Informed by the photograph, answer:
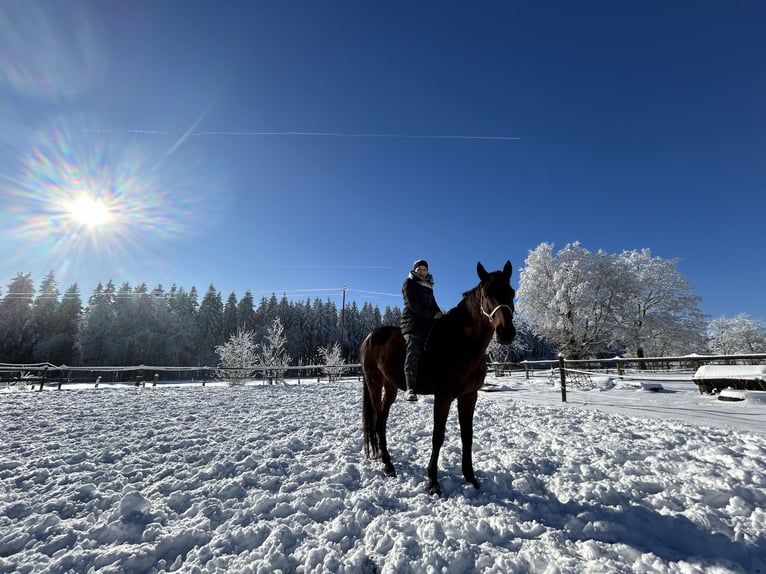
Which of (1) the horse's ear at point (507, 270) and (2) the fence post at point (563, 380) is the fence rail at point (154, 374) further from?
(1) the horse's ear at point (507, 270)

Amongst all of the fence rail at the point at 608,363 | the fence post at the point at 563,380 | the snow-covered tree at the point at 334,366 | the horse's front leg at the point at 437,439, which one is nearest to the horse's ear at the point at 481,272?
the horse's front leg at the point at 437,439

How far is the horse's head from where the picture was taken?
117 inches

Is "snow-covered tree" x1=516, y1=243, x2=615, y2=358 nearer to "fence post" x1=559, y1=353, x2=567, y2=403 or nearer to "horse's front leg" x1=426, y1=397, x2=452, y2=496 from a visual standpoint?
"fence post" x1=559, y1=353, x2=567, y2=403

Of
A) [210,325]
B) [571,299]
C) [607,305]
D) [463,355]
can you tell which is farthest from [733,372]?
[210,325]

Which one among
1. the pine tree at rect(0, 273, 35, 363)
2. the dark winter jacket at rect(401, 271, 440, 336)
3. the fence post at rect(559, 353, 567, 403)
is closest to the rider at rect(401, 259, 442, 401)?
the dark winter jacket at rect(401, 271, 440, 336)

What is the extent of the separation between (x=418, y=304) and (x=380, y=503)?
216 cm

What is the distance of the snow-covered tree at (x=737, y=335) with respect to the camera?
49.8m

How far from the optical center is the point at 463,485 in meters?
3.48

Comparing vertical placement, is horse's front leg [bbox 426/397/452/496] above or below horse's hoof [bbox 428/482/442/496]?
above

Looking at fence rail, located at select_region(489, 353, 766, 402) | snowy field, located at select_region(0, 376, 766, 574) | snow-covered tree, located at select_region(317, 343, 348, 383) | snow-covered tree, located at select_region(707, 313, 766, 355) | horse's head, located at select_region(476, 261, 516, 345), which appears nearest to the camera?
snowy field, located at select_region(0, 376, 766, 574)

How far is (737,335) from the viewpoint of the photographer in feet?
166

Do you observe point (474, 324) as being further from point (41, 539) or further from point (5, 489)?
point (5, 489)

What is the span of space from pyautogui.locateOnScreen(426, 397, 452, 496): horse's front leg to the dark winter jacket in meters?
0.81

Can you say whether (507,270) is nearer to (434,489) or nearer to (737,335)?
(434,489)
